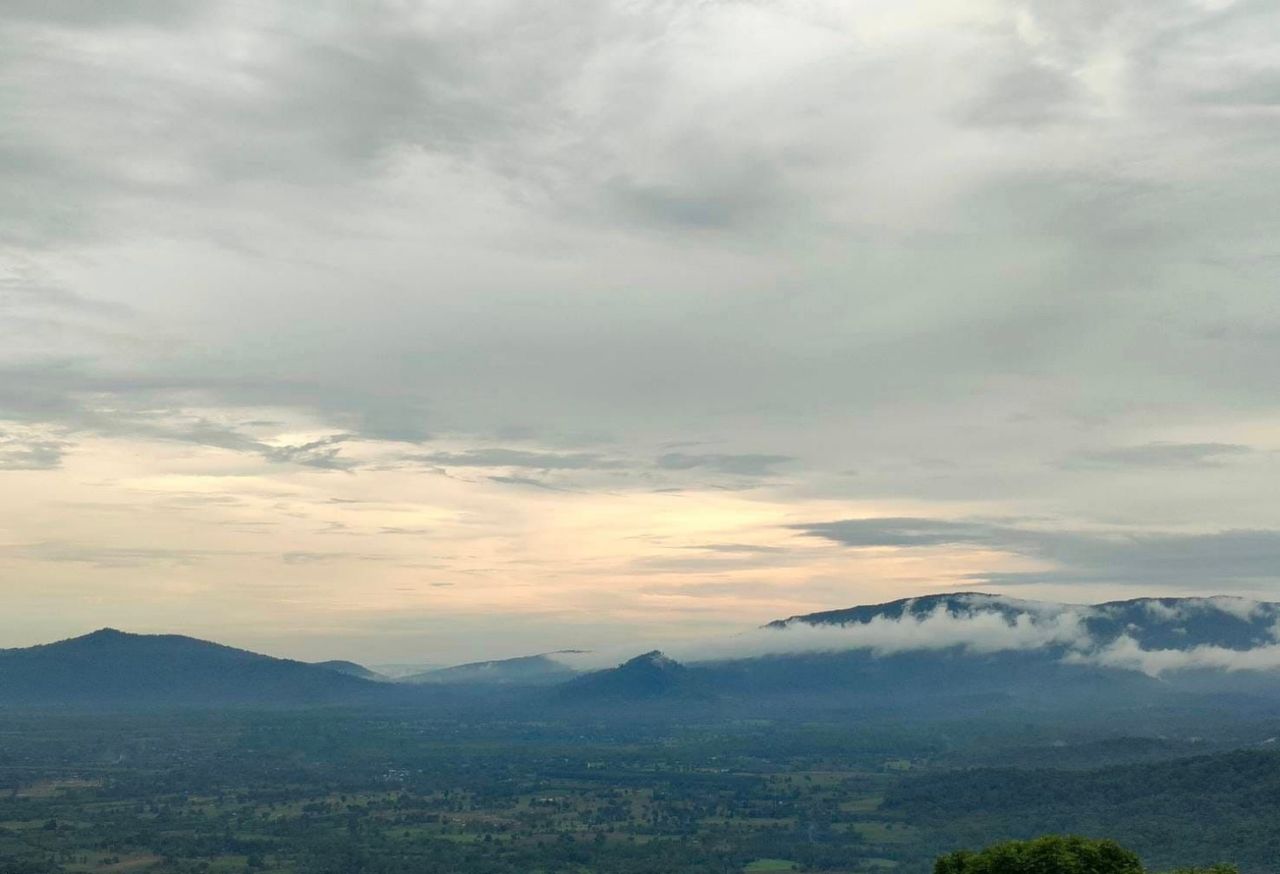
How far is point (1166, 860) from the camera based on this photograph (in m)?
190

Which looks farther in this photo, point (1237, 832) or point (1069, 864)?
point (1237, 832)

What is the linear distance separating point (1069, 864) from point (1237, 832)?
468 feet

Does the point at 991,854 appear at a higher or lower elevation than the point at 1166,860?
higher

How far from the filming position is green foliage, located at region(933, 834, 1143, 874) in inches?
3076

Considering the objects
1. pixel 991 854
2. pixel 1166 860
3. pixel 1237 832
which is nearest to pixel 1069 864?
pixel 991 854

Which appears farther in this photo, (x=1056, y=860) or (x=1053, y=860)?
(x=1053, y=860)

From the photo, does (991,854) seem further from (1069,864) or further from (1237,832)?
(1237,832)

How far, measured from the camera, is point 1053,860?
3088 inches

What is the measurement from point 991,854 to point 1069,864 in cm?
547

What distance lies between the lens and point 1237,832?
19725 cm

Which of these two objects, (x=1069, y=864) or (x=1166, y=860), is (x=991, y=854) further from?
(x=1166, y=860)

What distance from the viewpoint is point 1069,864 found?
77.6 m

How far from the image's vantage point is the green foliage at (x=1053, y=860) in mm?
78125

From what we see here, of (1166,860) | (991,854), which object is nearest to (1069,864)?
(991,854)
